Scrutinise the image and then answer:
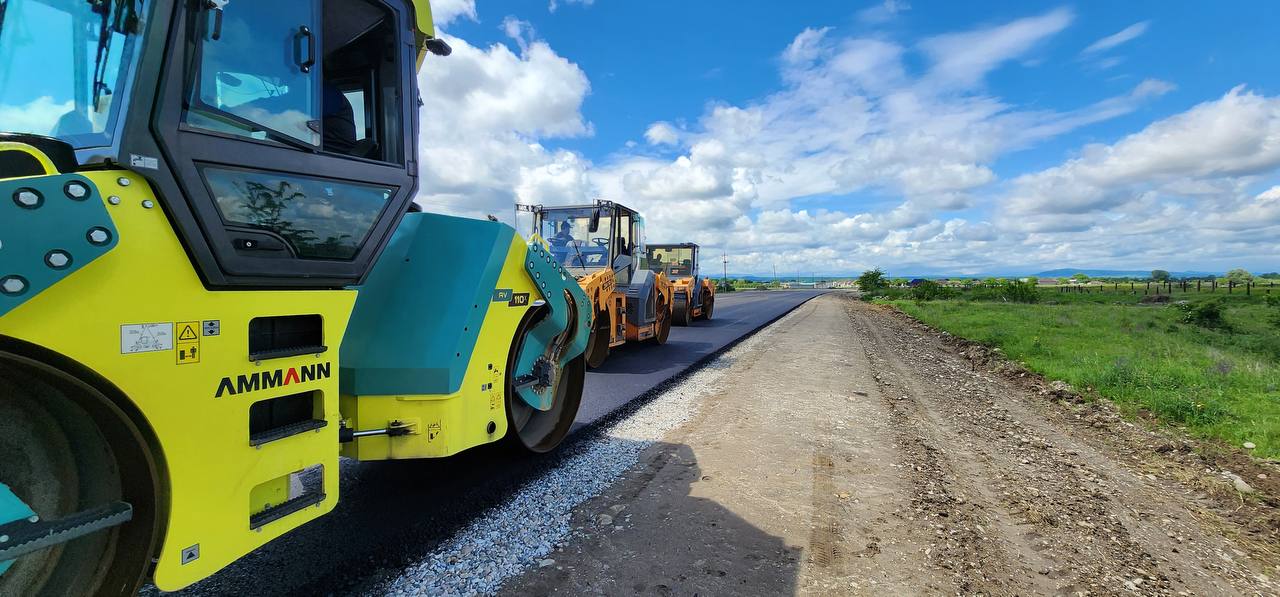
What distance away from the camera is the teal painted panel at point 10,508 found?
1.51 meters

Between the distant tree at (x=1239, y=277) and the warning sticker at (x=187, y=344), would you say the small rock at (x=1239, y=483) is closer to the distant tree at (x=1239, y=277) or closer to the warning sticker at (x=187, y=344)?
the warning sticker at (x=187, y=344)

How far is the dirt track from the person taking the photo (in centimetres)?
287

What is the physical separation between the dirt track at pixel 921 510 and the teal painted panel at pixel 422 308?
114 cm

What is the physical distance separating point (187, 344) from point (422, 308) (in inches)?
47.5

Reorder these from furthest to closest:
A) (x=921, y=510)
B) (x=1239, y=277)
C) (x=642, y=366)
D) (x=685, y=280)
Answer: (x=1239, y=277) → (x=685, y=280) → (x=642, y=366) → (x=921, y=510)

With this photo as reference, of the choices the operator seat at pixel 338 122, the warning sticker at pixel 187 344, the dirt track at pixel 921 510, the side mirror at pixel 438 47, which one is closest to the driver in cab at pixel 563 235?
the dirt track at pixel 921 510

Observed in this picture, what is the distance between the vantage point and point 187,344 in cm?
181

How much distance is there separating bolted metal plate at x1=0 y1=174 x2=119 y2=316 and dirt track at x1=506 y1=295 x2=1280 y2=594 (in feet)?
6.83

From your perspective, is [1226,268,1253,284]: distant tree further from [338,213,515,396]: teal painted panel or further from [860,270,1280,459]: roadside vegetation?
[338,213,515,396]: teal painted panel

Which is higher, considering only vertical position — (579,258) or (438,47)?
(438,47)

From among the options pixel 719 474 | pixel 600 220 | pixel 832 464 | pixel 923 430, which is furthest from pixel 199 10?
pixel 600 220

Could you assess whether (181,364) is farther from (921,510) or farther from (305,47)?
(921,510)

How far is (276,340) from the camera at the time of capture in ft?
7.13

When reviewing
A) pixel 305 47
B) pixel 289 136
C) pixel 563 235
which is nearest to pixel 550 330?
pixel 289 136
